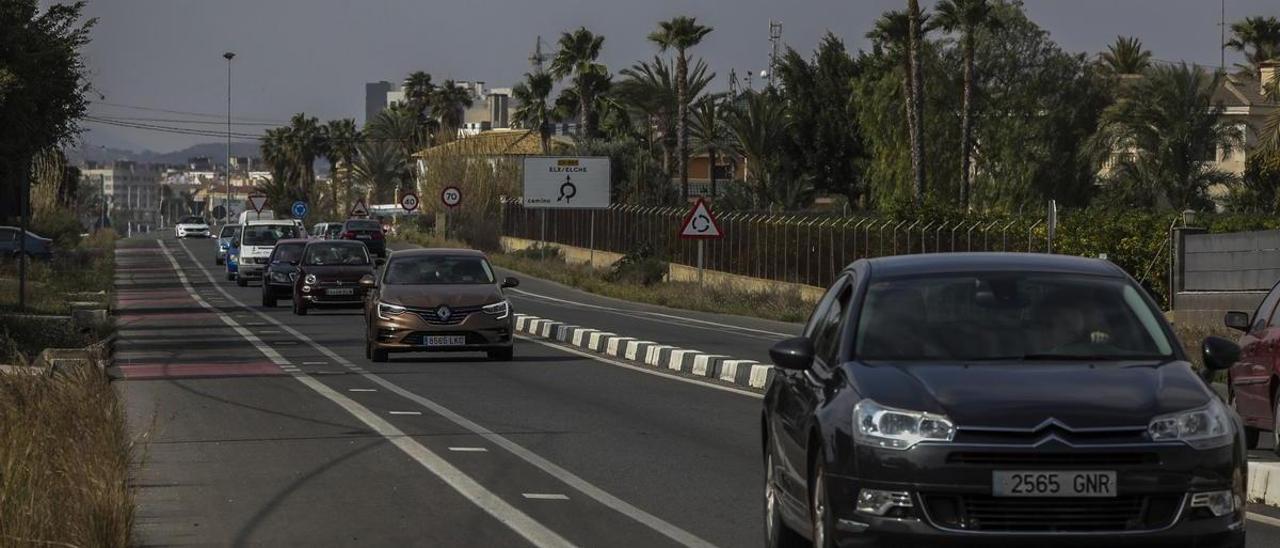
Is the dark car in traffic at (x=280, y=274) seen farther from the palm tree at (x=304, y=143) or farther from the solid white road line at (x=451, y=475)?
the palm tree at (x=304, y=143)

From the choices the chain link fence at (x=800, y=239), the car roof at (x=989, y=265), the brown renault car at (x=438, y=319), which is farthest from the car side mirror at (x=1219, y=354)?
the chain link fence at (x=800, y=239)

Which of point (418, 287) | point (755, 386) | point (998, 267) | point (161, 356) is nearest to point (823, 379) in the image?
point (998, 267)

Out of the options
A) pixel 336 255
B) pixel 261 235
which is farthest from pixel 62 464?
pixel 261 235

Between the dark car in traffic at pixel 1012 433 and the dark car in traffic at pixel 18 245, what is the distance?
5496 cm

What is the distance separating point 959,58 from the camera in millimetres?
87125

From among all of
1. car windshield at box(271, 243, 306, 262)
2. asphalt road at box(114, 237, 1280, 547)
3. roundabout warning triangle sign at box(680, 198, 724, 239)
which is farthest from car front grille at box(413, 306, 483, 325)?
roundabout warning triangle sign at box(680, 198, 724, 239)

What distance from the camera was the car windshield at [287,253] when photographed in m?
45.9

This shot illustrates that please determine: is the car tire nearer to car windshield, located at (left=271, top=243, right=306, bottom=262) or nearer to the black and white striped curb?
the black and white striped curb

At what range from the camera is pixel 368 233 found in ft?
254

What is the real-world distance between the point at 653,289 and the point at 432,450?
43.7m

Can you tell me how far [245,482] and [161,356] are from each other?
50.0 ft

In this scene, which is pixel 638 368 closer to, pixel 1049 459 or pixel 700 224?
pixel 1049 459

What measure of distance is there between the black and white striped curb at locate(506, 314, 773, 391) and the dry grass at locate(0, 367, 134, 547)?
35.2 ft

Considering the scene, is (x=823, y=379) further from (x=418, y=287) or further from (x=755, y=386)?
(x=418, y=287)
